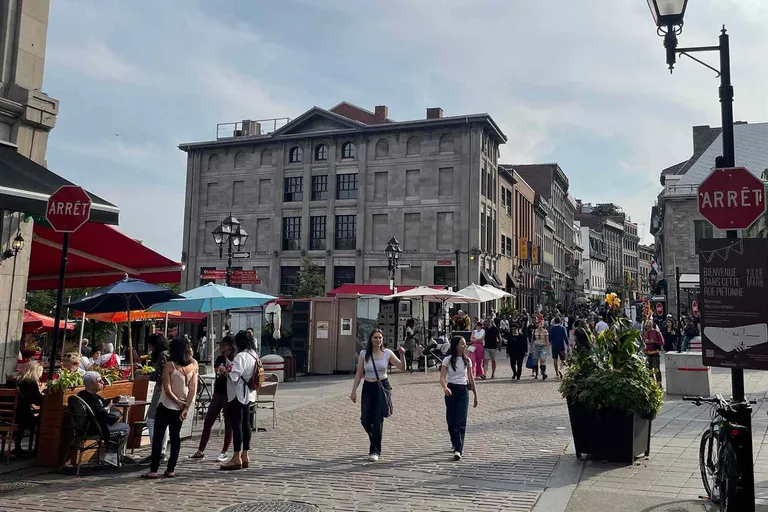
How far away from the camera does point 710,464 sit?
597cm

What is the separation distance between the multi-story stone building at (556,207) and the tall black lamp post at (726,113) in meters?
65.4

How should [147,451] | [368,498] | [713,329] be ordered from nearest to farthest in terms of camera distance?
[713,329]
[368,498]
[147,451]

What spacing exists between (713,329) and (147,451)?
7.09 metres

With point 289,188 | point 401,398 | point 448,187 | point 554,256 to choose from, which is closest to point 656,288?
point 554,256

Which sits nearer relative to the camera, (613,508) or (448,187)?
(613,508)

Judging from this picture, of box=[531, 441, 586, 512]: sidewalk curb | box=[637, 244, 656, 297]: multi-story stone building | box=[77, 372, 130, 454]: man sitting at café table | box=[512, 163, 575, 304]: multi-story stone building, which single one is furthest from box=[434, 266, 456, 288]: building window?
box=[637, 244, 656, 297]: multi-story stone building

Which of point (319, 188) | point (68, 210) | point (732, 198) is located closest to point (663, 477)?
point (732, 198)

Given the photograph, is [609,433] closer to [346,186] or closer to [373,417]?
[373,417]

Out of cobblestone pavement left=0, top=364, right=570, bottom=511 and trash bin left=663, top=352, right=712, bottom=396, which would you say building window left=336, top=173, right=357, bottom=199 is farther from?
cobblestone pavement left=0, top=364, right=570, bottom=511

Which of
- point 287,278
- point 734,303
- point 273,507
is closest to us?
point 734,303

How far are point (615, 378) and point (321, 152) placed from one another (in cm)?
4255

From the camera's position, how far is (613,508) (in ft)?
19.5

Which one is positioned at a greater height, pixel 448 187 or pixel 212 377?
pixel 448 187

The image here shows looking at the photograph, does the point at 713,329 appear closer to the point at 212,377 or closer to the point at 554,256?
the point at 212,377
